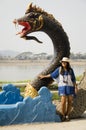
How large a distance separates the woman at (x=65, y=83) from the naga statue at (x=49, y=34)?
26 cm

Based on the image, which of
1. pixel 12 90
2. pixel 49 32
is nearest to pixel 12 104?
→ pixel 12 90

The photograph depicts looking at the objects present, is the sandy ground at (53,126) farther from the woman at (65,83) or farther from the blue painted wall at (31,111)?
the woman at (65,83)

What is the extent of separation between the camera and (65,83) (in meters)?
7.31

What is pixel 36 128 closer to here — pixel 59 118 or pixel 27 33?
pixel 59 118

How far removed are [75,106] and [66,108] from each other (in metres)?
0.33

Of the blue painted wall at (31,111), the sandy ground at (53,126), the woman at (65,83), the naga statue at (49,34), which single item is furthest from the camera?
the naga statue at (49,34)

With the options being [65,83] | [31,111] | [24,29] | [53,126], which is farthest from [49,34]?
[53,126]

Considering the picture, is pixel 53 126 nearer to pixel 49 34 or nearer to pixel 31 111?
pixel 31 111

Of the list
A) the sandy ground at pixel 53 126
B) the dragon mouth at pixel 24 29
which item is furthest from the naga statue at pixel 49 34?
the sandy ground at pixel 53 126

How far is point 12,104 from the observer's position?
24.3 feet

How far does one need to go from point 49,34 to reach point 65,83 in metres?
1.01

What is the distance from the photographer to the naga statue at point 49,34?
7422 millimetres

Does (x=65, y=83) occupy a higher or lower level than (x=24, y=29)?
lower

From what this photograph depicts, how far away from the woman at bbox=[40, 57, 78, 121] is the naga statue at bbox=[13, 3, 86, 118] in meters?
0.26
